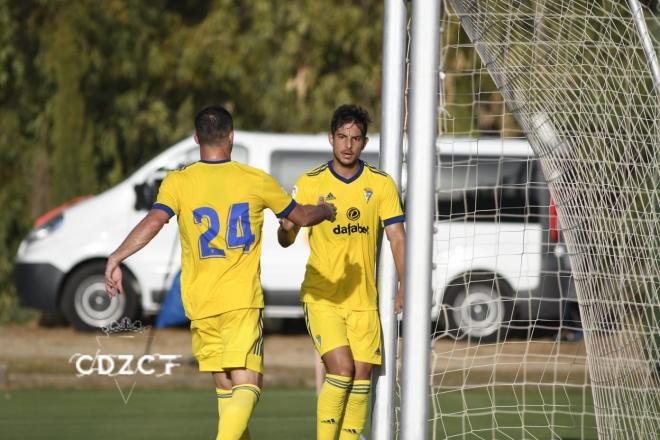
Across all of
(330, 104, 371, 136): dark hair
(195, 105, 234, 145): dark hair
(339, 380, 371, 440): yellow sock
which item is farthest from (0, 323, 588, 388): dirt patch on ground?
(195, 105, 234, 145): dark hair

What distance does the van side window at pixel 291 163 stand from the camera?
1602cm

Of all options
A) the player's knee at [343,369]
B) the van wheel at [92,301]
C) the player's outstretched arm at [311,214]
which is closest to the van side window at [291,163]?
the van wheel at [92,301]

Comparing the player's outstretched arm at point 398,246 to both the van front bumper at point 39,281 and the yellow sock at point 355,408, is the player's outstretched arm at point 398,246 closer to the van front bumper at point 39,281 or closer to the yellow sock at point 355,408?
the yellow sock at point 355,408

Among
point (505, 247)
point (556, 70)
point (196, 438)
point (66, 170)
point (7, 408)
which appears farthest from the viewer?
point (66, 170)

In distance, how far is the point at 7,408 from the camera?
35.8 ft

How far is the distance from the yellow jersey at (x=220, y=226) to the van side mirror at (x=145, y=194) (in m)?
8.74

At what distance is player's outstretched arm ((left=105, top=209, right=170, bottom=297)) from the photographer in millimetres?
6422

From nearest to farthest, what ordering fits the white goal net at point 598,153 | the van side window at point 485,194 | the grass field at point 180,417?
the white goal net at point 598,153, the grass field at point 180,417, the van side window at point 485,194

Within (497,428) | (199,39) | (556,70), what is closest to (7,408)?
(497,428)

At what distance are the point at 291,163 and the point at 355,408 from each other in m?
8.62

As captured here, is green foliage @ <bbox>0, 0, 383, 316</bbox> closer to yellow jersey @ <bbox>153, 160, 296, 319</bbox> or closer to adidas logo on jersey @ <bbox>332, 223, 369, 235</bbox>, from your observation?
adidas logo on jersey @ <bbox>332, 223, 369, 235</bbox>

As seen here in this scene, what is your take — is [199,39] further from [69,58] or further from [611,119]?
[611,119]

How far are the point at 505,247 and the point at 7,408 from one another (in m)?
6.48

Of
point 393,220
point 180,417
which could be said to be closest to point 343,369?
point 393,220
